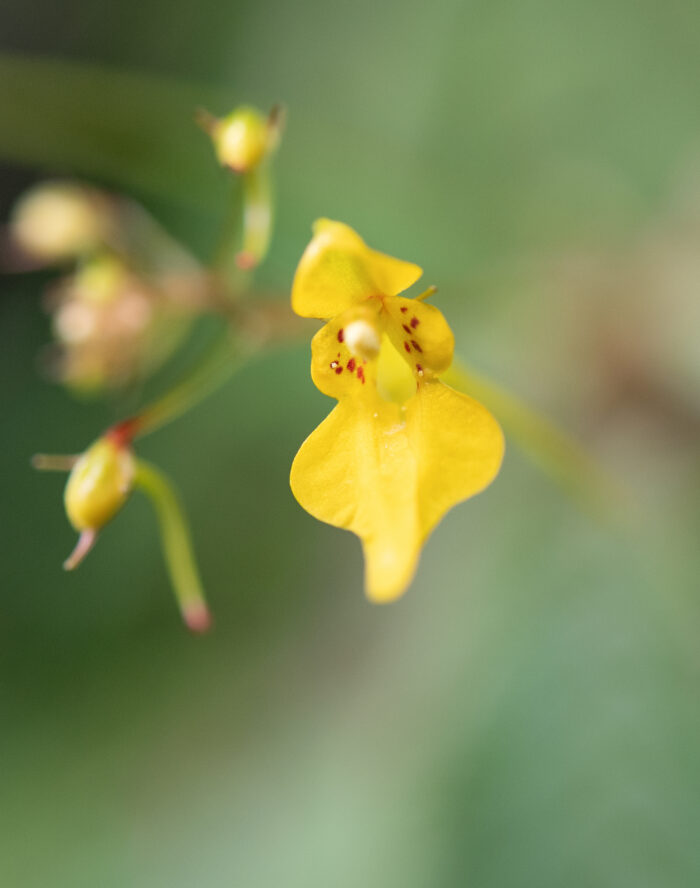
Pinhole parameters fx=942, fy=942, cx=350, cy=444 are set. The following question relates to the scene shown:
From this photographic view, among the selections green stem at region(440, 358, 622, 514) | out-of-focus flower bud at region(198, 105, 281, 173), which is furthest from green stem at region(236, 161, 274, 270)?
green stem at region(440, 358, 622, 514)

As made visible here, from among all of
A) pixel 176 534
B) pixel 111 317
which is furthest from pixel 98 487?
pixel 111 317

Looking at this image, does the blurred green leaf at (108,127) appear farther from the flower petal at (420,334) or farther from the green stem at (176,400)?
the flower petal at (420,334)

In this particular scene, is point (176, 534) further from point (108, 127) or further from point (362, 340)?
point (108, 127)

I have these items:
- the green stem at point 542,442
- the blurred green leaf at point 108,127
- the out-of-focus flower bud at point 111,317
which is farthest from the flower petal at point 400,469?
the blurred green leaf at point 108,127

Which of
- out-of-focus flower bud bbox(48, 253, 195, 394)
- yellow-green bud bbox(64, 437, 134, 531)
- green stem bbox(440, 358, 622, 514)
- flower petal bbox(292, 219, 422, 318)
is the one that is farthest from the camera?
out-of-focus flower bud bbox(48, 253, 195, 394)

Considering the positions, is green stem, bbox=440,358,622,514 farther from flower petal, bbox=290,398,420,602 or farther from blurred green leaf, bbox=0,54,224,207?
blurred green leaf, bbox=0,54,224,207

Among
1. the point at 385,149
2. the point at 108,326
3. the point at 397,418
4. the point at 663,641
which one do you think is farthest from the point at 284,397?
the point at 397,418
